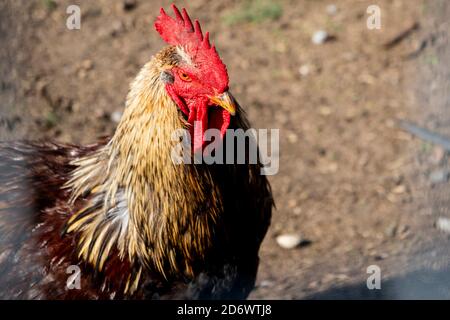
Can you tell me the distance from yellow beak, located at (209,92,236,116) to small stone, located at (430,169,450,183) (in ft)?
8.25

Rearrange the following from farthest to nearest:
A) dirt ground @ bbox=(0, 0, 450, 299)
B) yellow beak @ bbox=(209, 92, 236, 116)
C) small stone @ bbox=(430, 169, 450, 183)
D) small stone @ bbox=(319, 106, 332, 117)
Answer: small stone @ bbox=(319, 106, 332, 117) < small stone @ bbox=(430, 169, 450, 183) < dirt ground @ bbox=(0, 0, 450, 299) < yellow beak @ bbox=(209, 92, 236, 116)

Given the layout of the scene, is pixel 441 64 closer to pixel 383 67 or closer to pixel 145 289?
pixel 383 67

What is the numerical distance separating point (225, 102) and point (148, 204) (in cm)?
57

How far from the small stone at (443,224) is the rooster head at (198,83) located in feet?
7.13

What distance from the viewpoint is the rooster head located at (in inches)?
102

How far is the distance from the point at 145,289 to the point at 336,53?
343 cm

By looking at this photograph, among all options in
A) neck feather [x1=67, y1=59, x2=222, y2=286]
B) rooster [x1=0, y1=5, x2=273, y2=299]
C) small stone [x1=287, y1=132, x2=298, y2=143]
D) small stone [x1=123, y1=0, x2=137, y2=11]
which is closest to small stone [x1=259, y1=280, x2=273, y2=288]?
rooster [x1=0, y1=5, x2=273, y2=299]

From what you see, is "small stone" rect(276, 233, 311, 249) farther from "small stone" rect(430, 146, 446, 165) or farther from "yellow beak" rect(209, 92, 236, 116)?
"yellow beak" rect(209, 92, 236, 116)

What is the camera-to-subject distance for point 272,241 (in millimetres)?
4352

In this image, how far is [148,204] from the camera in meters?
2.77

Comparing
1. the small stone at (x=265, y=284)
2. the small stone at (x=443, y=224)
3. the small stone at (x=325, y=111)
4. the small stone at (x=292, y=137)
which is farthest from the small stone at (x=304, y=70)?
the small stone at (x=265, y=284)

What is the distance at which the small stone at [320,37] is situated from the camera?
5759mm

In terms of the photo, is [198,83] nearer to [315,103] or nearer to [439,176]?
[439,176]

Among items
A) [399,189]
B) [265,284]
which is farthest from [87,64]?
[399,189]
